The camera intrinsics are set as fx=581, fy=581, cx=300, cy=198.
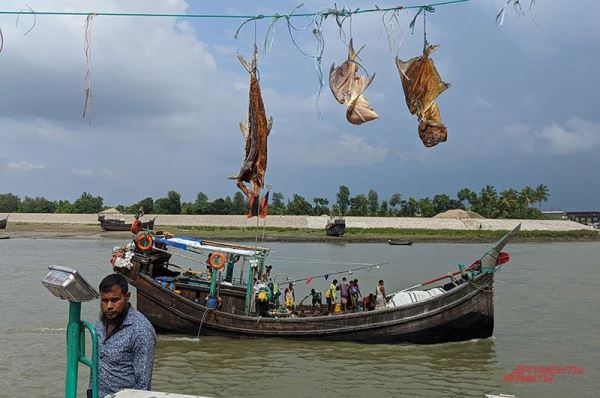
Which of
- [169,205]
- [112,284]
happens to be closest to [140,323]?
[112,284]

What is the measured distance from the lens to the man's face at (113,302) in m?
3.86

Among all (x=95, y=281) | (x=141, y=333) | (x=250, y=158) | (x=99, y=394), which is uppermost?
(x=250, y=158)

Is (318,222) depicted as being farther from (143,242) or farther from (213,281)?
(213,281)

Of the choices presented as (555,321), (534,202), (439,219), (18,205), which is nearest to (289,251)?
(555,321)

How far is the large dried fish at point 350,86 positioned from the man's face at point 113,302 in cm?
387

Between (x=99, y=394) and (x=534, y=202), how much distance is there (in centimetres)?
10342

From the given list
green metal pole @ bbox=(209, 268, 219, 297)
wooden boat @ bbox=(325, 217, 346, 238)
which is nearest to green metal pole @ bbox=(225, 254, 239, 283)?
green metal pole @ bbox=(209, 268, 219, 297)

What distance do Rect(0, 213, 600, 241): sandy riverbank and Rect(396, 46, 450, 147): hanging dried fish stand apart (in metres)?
56.0

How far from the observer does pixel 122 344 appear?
3.86m

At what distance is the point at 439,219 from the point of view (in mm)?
79875

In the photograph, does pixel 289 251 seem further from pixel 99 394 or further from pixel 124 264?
pixel 99 394

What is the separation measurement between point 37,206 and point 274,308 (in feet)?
329

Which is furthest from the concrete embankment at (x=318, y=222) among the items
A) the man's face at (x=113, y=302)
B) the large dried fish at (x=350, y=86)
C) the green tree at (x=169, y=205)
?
the man's face at (x=113, y=302)

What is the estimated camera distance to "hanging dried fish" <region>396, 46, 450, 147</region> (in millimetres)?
6691
